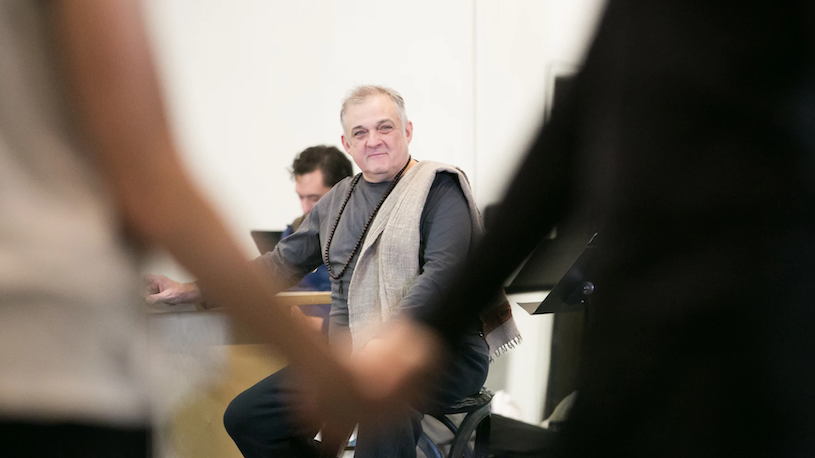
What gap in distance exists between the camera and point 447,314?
1.55ft

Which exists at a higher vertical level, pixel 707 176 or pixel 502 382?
pixel 707 176

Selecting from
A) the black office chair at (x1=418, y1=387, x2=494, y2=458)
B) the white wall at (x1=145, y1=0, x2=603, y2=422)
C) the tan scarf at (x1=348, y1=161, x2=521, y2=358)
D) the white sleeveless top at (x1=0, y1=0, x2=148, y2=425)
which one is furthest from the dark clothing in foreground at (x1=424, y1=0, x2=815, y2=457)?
the white wall at (x1=145, y1=0, x2=603, y2=422)

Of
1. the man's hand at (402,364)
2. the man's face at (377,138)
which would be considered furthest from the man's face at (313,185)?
the man's hand at (402,364)

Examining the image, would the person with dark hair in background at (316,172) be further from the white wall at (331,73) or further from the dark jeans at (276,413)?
the dark jeans at (276,413)

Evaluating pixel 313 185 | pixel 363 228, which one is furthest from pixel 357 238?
pixel 313 185

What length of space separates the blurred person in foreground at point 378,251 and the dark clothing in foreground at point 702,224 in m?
1.01

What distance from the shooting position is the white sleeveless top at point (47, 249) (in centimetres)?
38

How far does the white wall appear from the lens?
129 inches

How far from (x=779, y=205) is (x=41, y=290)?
48cm

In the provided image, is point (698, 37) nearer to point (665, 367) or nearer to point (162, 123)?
point (665, 367)

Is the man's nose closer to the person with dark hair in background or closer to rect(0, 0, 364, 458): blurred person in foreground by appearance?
the person with dark hair in background

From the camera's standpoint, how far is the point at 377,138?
1.75 meters

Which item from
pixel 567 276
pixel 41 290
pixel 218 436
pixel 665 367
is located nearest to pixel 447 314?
pixel 665 367

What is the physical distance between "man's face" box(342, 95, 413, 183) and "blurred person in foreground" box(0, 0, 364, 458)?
1.35m
